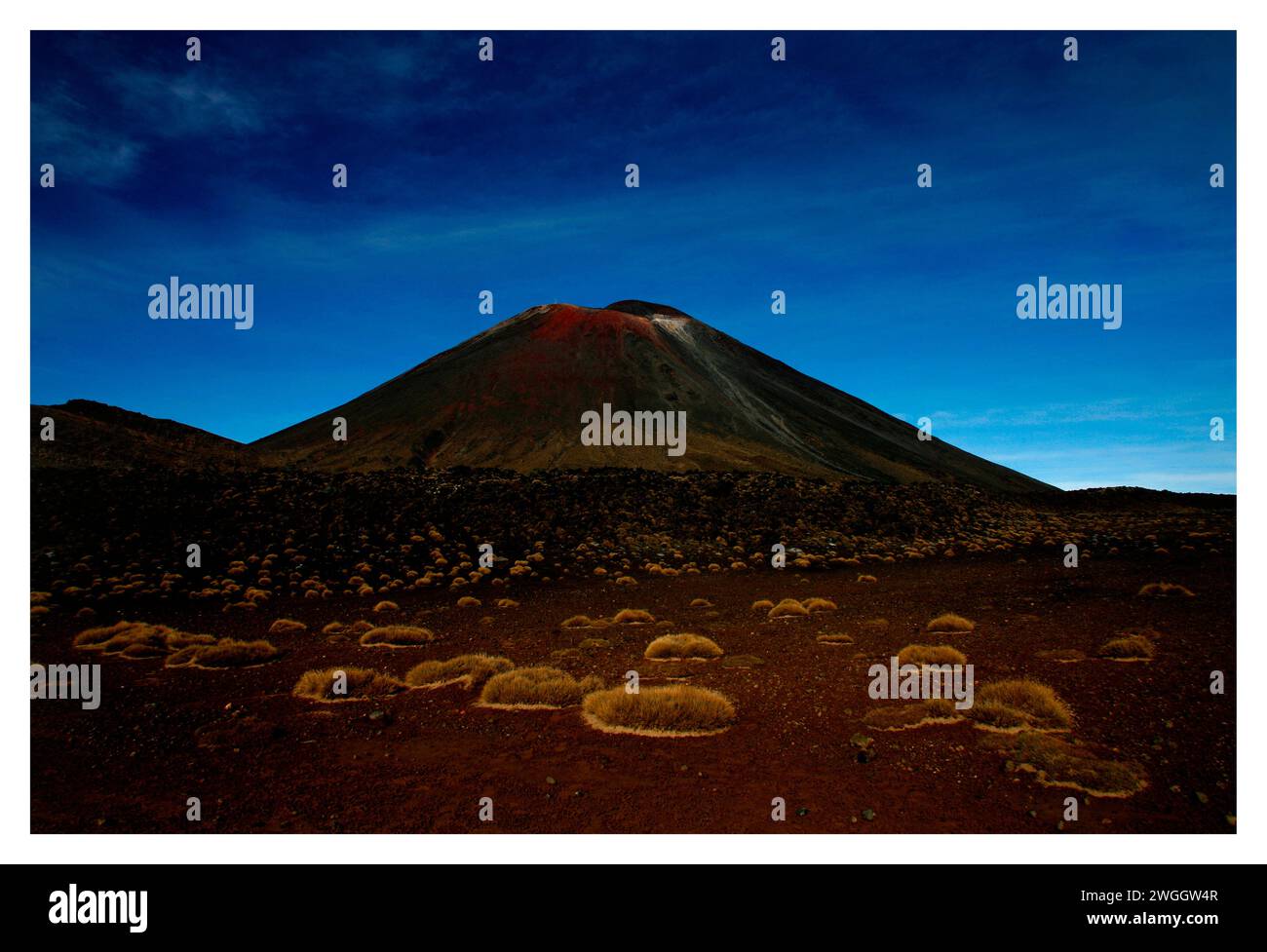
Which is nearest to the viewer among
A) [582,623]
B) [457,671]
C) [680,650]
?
[457,671]

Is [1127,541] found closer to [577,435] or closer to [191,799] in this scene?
[191,799]

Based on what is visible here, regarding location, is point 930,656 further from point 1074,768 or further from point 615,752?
point 615,752

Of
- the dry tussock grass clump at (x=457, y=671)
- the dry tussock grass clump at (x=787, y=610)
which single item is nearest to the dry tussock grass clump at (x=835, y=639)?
the dry tussock grass clump at (x=787, y=610)

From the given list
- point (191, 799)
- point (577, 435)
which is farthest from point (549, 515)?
point (577, 435)

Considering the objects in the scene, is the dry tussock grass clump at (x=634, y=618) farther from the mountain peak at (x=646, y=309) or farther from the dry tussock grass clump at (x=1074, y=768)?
the mountain peak at (x=646, y=309)

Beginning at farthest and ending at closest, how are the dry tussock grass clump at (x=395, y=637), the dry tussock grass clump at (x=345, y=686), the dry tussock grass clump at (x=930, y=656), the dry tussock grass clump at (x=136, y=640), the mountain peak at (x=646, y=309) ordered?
the mountain peak at (x=646, y=309)
the dry tussock grass clump at (x=395, y=637)
the dry tussock grass clump at (x=136, y=640)
the dry tussock grass clump at (x=930, y=656)
the dry tussock grass clump at (x=345, y=686)

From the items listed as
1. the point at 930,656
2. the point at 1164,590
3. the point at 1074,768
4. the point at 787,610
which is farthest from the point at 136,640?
the point at 1164,590
